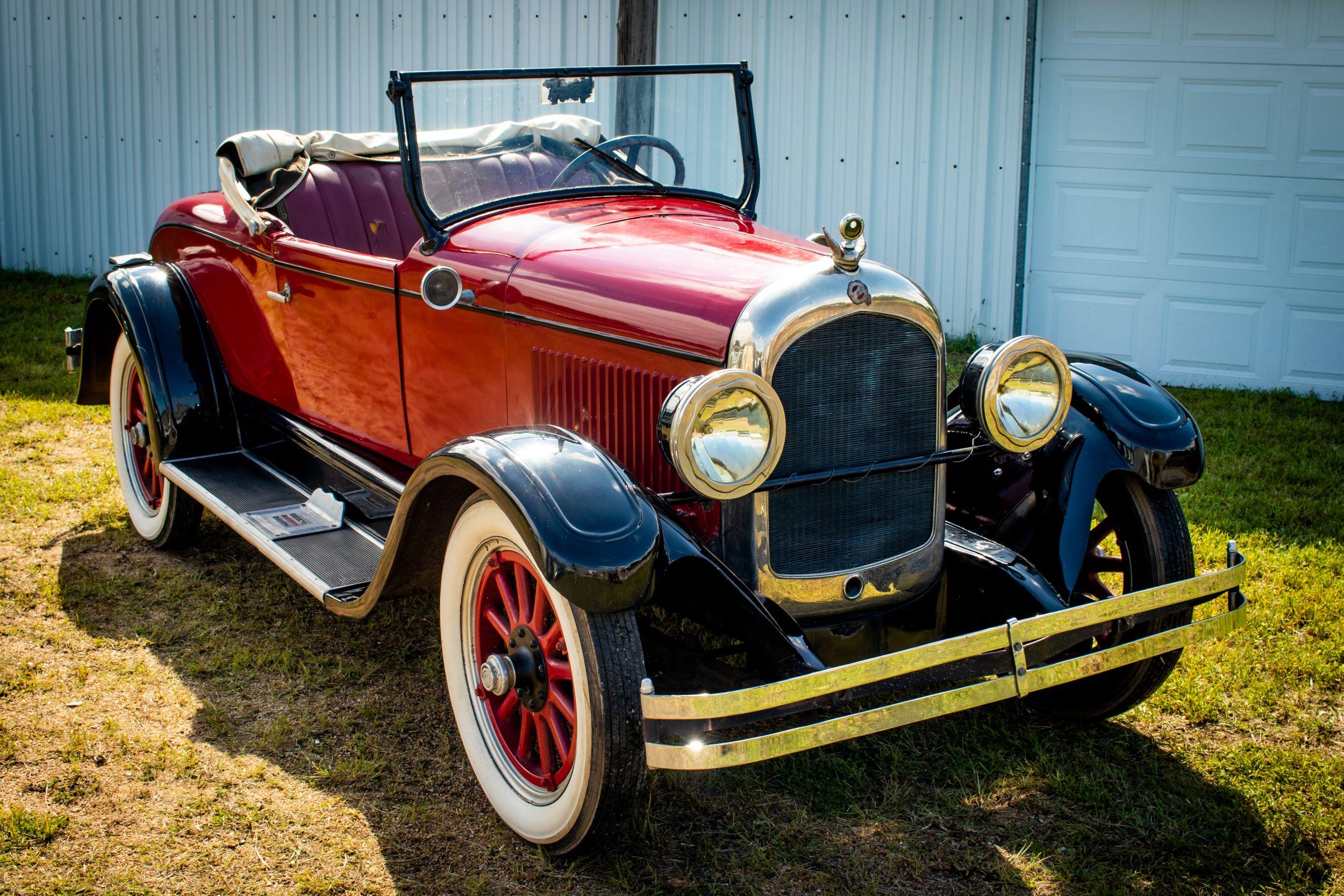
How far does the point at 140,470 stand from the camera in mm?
4363

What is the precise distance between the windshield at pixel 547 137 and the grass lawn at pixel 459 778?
1.40 m

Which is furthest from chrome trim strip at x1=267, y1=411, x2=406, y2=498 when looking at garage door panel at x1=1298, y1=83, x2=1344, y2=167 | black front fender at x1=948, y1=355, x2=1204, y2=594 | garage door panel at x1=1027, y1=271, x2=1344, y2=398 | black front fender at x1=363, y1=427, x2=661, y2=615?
garage door panel at x1=1298, y1=83, x2=1344, y2=167

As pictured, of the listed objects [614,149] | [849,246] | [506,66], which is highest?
[506,66]

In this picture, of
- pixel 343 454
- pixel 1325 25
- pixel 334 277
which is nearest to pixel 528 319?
pixel 334 277

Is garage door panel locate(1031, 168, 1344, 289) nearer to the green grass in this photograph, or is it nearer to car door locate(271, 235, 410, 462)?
car door locate(271, 235, 410, 462)

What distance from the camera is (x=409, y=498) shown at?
2631 millimetres

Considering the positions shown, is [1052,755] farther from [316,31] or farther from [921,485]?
[316,31]

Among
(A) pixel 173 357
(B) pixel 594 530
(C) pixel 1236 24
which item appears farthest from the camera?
(C) pixel 1236 24

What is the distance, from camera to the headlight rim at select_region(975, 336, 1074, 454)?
8.79 feet

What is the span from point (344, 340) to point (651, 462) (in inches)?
55.2

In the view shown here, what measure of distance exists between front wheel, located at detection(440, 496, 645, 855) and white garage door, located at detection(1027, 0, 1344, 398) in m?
5.49

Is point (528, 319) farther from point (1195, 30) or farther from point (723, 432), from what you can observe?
point (1195, 30)

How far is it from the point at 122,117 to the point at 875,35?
6.15 m

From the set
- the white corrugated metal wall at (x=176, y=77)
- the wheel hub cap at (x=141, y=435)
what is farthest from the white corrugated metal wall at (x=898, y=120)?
the wheel hub cap at (x=141, y=435)
